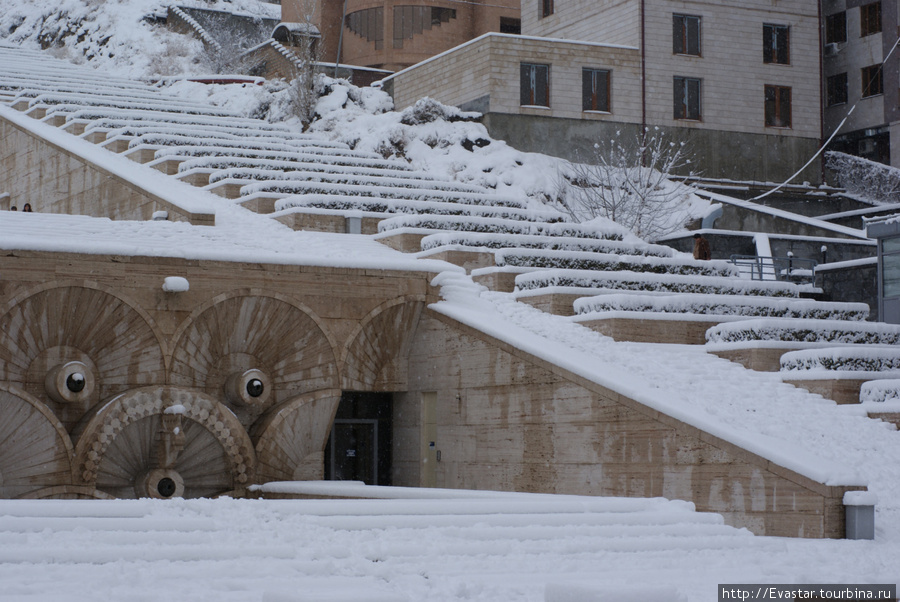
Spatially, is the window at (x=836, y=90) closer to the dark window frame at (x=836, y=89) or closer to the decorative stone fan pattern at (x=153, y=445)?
the dark window frame at (x=836, y=89)

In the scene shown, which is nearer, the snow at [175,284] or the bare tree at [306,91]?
the snow at [175,284]

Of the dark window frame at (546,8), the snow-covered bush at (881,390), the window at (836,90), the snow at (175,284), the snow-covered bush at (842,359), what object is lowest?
the snow-covered bush at (881,390)

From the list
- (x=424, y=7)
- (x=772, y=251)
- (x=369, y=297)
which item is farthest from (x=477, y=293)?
(x=424, y=7)

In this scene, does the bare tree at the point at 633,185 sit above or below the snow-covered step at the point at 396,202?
above

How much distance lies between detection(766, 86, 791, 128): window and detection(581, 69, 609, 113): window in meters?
5.56

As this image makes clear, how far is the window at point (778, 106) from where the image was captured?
37281 millimetres

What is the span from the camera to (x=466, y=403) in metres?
16.5

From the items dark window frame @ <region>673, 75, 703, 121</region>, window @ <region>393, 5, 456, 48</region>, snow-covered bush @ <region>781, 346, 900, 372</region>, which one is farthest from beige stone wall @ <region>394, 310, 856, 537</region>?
window @ <region>393, 5, 456, 48</region>

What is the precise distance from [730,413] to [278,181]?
1195 cm

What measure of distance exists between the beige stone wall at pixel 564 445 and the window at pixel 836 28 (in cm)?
3015

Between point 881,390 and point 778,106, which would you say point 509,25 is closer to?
point 778,106

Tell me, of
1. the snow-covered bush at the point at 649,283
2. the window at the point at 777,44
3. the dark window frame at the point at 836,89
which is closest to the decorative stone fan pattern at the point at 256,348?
the snow-covered bush at the point at 649,283

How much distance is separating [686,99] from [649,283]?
1908 centimetres

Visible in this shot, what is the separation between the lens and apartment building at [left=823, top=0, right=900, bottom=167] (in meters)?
41.3
